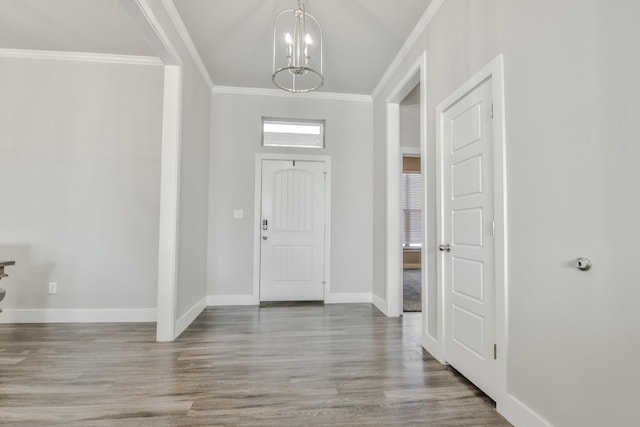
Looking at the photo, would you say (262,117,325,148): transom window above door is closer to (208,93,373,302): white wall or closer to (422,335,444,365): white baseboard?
(208,93,373,302): white wall

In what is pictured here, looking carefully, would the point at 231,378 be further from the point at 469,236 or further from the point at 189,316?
the point at 469,236

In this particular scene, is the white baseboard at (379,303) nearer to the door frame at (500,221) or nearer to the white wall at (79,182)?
the door frame at (500,221)

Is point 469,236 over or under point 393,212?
under

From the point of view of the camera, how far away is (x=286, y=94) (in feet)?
13.9

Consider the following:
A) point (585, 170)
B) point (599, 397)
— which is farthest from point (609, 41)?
point (599, 397)

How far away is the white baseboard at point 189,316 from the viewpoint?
117 inches

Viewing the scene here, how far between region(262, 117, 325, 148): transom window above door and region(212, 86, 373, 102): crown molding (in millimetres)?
326

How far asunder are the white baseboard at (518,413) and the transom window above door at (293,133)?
348cm

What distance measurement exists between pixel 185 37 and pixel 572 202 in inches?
131

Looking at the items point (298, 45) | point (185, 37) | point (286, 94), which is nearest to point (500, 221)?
point (298, 45)

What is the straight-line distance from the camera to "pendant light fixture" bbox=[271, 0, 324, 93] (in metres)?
2.35

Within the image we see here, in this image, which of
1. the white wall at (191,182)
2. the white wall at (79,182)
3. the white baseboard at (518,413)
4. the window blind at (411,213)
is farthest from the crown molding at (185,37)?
the window blind at (411,213)

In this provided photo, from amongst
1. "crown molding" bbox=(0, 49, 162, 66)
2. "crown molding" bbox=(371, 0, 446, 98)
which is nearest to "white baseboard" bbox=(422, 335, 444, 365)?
"crown molding" bbox=(371, 0, 446, 98)

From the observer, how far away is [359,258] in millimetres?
4293
